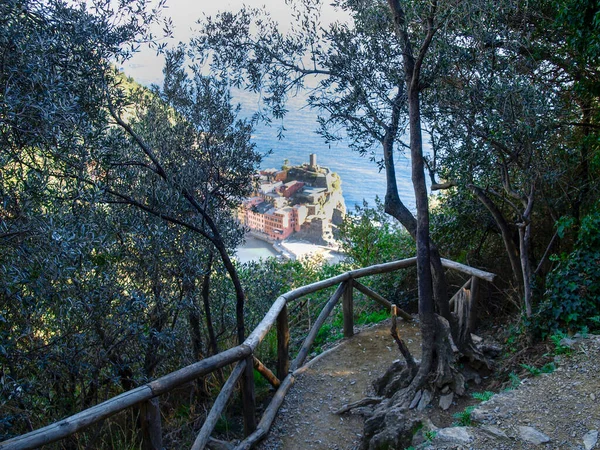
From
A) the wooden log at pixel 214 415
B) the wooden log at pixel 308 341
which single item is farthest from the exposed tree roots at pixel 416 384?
the wooden log at pixel 214 415

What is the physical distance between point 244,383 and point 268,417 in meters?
0.50

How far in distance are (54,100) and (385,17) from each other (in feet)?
11.8

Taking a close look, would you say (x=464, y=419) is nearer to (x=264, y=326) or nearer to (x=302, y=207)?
(x=264, y=326)

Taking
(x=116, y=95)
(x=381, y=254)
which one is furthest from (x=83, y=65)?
Answer: (x=381, y=254)

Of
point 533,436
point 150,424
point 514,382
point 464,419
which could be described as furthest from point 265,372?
point 533,436

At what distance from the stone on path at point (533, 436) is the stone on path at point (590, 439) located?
200mm

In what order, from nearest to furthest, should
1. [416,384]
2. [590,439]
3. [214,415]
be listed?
[590,439] < [214,415] < [416,384]

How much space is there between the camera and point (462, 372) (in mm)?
4766

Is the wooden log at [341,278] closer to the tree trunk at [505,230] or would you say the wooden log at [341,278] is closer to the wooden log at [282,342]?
the wooden log at [282,342]

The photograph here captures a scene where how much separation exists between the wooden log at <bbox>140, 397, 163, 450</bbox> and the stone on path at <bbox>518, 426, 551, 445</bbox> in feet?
7.61

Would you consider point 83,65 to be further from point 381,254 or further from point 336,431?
point 381,254

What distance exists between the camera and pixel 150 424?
10.7 feet

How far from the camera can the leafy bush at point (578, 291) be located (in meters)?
4.48

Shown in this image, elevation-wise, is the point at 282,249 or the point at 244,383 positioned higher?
the point at 244,383
